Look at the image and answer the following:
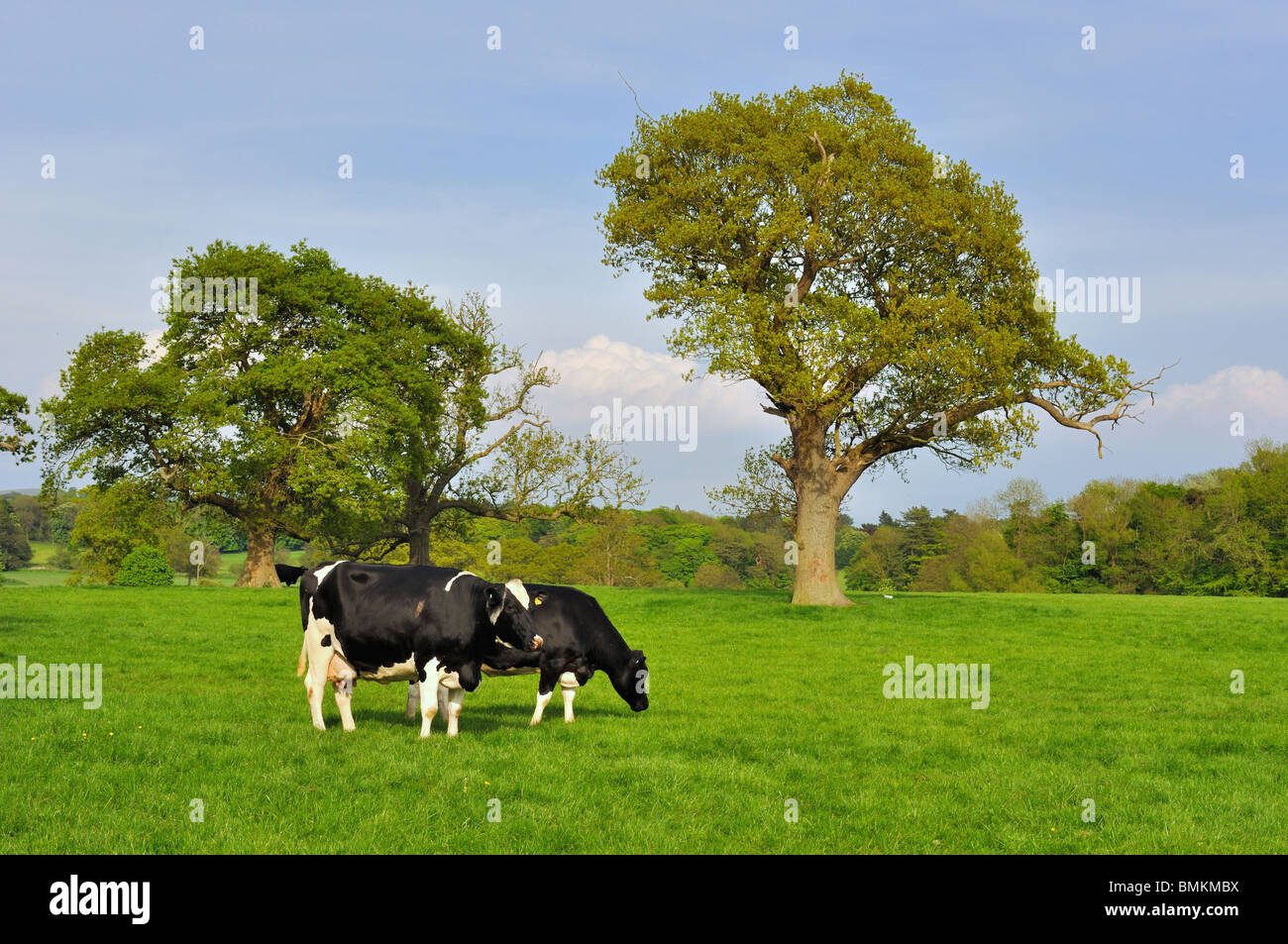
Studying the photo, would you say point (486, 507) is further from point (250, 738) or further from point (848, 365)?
point (250, 738)

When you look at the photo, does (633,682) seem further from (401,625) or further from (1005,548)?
(1005,548)

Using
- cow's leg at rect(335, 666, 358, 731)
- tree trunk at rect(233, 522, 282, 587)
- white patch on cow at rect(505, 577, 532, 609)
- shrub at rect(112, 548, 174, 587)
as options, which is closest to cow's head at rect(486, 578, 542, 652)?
white patch on cow at rect(505, 577, 532, 609)

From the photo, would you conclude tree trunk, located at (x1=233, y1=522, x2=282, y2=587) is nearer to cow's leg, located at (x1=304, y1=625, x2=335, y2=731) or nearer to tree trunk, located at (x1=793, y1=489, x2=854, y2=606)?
tree trunk, located at (x1=793, y1=489, x2=854, y2=606)

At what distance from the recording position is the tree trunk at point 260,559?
45469mm

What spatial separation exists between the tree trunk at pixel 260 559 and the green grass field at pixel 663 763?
2110 centimetres

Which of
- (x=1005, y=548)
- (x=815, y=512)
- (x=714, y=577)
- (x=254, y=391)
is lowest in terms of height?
(x=714, y=577)

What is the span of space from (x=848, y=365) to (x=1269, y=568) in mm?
64396

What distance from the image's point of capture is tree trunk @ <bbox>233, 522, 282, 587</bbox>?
149 feet

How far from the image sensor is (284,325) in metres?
45.6

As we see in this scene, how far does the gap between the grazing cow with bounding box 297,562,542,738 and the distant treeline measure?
2287 inches

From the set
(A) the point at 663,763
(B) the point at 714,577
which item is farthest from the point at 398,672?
(B) the point at 714,577

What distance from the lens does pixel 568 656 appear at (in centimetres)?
1456

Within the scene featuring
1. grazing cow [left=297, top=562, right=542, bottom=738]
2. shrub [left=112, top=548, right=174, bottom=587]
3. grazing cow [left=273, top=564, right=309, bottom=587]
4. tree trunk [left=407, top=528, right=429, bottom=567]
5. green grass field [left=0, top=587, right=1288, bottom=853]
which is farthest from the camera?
tree trunk [left=407, top=528, right=429, bottom=567]

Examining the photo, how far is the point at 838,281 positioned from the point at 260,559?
2844cm
